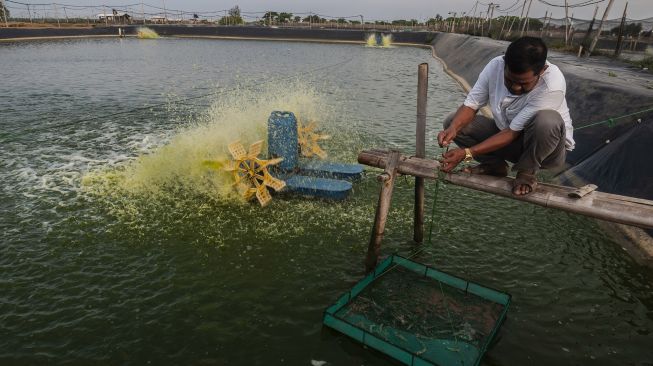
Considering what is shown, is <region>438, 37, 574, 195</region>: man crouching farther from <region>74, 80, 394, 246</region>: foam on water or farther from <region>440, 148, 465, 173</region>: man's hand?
<region>74, 80, 394, 246</region>: foam on water

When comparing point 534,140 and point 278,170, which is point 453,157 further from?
point 278,170

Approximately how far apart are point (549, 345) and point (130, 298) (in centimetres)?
620

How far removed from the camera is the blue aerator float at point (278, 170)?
9.39 meters

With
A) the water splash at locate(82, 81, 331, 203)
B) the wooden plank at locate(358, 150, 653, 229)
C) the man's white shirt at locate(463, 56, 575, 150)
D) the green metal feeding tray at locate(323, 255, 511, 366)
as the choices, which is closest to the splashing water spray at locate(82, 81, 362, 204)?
the water splash at locate(82, 81, 331, 203)

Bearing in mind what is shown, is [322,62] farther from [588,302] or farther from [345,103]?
[588,302]

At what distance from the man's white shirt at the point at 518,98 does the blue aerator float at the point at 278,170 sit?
178 inches

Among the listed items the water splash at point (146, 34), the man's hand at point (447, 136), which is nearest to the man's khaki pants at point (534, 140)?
the man's hand at point (447, 136)

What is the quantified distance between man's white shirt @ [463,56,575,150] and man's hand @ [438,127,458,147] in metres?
0.42

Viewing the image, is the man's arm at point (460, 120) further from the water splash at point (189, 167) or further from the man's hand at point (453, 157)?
the water splash at point (189, 167)

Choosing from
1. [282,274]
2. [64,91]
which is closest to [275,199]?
[282,274]

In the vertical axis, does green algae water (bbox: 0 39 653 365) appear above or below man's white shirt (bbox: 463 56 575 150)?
below

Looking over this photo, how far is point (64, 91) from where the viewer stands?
21.4 meters

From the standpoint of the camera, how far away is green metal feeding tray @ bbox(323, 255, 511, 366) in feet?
17.2

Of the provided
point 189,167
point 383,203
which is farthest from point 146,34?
point 383,203
